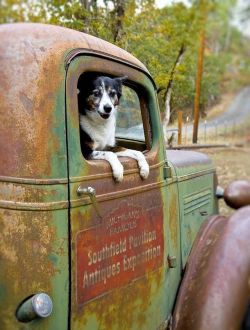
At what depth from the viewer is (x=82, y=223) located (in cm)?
190

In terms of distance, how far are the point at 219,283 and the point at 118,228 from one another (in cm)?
70

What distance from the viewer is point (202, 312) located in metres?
2.35

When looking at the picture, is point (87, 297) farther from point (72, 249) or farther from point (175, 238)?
point (175, 238)

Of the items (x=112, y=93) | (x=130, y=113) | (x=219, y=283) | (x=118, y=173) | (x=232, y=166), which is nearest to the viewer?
(x=118, y=173)

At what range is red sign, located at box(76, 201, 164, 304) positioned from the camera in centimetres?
193

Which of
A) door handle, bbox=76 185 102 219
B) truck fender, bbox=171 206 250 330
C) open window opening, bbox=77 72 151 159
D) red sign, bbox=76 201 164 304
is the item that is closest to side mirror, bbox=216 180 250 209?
truck fender, bbox=171 206 250 330

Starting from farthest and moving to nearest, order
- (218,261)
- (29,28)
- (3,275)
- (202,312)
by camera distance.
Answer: (218,261), (202,312), (29,28), (3,275)

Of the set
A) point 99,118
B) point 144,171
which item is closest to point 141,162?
point 144,171

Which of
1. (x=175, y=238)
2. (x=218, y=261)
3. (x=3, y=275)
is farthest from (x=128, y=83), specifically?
(x=3, y=275)

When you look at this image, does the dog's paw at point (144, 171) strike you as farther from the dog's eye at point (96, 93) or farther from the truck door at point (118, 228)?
the dog's eye at point (96, 93)

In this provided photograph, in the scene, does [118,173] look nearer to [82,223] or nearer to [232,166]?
[82,223]

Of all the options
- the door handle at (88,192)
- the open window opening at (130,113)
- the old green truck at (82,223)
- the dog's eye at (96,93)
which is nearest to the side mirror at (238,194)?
the old green truck at (82,223)

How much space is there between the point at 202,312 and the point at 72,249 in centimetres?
90

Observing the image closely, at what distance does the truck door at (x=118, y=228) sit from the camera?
1.89 meters
